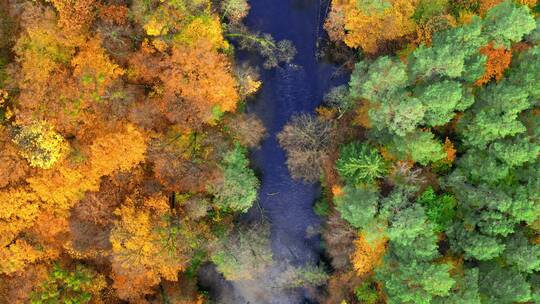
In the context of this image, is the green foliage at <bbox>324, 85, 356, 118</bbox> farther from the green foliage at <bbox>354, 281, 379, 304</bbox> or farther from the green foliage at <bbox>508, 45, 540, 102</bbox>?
the green foliage at <bbox>354, 281, 379, 304</bbox>

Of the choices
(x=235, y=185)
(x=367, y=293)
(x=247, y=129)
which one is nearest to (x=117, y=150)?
(x=235, y=185)

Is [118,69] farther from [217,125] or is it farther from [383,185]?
[383,185]

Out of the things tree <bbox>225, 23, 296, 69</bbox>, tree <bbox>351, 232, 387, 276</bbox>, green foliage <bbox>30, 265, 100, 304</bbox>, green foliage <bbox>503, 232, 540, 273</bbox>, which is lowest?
green foliage <bbox>503, 232, 540, 273</bbox>

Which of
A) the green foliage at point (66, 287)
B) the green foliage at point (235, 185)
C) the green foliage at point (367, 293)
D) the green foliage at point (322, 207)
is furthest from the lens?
the green foliage at point (322, 207)

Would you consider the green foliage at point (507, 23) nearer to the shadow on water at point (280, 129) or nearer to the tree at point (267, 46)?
the shadow on water at point (280, 129)

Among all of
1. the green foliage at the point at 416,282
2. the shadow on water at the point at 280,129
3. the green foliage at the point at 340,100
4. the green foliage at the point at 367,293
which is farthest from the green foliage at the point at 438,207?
the shadow on water at the point at 280,129

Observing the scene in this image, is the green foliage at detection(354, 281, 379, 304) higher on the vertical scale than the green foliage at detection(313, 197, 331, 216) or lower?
lower

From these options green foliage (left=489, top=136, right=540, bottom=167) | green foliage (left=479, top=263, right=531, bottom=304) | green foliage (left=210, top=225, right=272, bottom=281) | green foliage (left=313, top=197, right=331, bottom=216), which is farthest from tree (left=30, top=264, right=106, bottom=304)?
green foliage (left=489, top=136, right=540, bottom=167)
